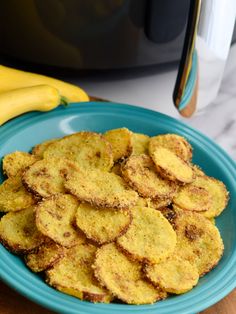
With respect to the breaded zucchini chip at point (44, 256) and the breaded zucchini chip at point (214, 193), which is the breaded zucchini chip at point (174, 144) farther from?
the breaded zucchini chip at point (44, 256)

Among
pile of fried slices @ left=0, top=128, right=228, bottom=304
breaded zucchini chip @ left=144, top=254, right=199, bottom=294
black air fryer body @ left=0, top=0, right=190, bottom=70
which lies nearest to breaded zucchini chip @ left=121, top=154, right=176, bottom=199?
pile of fried slices @ left=0, top=128, right=228, bottom=304

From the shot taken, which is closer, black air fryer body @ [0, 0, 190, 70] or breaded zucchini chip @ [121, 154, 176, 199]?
breaded zucchini chip @ [121, 154, 176, 199]

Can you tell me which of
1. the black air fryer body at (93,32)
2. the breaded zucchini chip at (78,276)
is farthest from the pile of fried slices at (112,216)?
the black air fryer body at (93,32)

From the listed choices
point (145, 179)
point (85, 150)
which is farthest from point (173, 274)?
point (85, 150)

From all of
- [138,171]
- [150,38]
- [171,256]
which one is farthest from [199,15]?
[171,256]

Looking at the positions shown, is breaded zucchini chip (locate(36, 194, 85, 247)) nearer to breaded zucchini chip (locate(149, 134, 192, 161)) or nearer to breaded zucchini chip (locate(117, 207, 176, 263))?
breaded zucchini chip (locate(117, 207, 176, 263))
